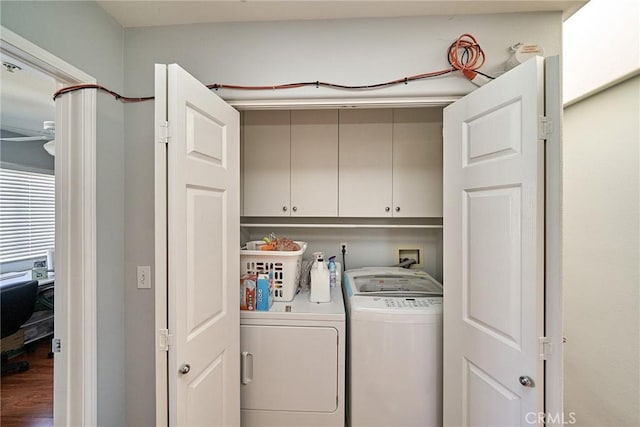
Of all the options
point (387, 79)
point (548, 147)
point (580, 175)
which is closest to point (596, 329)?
point (580, 175)

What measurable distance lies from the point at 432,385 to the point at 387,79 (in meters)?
1.61

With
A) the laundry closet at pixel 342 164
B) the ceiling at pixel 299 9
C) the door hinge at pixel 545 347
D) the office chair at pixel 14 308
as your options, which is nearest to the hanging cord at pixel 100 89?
the ceiling at pixel 299 9

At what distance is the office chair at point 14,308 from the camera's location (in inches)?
97.4

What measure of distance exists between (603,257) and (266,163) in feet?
7.07

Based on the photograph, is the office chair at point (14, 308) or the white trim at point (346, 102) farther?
the office chair at point (14, 308)

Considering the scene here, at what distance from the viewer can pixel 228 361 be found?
1305 mm

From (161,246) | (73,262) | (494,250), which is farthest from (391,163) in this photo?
(73,262)

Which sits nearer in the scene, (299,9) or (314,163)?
(299,9)

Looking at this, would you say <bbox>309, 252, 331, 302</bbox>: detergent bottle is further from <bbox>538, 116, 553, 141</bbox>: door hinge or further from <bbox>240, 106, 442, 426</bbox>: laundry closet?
<bbox>538, 116, 553, 141</bbox>: door hinge

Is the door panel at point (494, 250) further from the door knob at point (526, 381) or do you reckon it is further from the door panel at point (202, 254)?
the door panel at point (202, 254)

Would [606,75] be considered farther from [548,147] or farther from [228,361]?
[228,361]

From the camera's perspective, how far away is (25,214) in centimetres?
327

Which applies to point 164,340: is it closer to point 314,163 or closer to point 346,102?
point 346,102

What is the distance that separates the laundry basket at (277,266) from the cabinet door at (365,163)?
2.02ft
